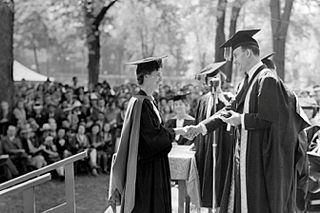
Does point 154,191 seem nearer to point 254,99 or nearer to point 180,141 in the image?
point 254,99

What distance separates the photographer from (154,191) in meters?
4.16

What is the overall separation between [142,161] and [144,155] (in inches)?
2.7

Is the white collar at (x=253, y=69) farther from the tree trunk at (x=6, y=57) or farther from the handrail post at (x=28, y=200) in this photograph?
the tree trunk at (x=6, y=57)

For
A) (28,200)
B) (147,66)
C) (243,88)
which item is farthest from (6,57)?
(243,88)

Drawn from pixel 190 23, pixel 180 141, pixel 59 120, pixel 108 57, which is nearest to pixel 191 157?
A: pixel 180 141

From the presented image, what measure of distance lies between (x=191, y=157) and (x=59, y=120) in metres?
A: 6.08

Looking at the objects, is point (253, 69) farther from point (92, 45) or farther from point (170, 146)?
point (92, 45)

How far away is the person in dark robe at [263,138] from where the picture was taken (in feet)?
13.4

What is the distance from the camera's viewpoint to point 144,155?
4.11m

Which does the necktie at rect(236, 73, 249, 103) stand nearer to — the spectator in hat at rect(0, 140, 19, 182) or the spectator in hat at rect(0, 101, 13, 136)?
the spectator in hat at rect(0, 140, 19, 182)

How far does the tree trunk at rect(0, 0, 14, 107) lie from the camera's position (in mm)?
10891

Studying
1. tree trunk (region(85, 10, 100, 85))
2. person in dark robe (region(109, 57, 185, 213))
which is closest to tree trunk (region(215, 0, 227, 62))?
tree trunk (region(85, 10, 100, 85))

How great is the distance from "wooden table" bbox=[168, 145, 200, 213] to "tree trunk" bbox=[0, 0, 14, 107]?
6.41 m

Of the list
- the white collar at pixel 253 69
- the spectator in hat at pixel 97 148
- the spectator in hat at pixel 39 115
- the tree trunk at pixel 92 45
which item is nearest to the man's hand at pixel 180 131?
the white collar at pixel 253 69
